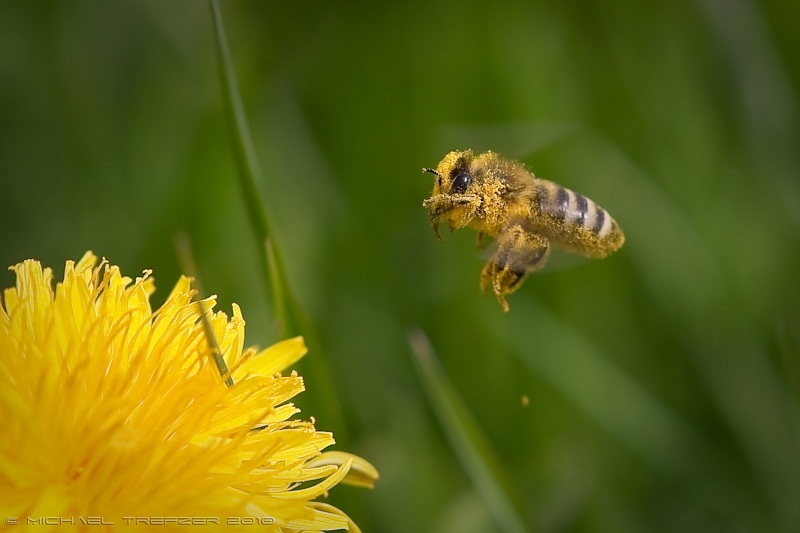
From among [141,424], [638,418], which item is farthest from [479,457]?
[638,418]

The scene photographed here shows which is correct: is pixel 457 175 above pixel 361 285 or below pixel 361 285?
below


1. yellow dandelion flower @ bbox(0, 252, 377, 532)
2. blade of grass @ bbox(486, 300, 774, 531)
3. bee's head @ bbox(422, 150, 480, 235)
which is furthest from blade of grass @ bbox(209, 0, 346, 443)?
blade of grass @ bbox(486, 300, 774, 531)

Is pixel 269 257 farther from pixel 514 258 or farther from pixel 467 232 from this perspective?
pixel 467 232

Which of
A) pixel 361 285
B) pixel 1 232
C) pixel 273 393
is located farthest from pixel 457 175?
pixel 1 232

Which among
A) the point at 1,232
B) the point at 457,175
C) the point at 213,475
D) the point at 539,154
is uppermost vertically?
the point at 1,232

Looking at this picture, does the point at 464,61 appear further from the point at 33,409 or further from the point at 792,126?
the point at 33,409

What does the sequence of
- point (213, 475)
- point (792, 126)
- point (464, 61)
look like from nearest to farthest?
point (213, 475)
point (792, 126)
point (464, 61)

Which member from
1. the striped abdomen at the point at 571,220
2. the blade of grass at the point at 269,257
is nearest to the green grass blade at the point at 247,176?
the blade of grass at the point at 269,257
